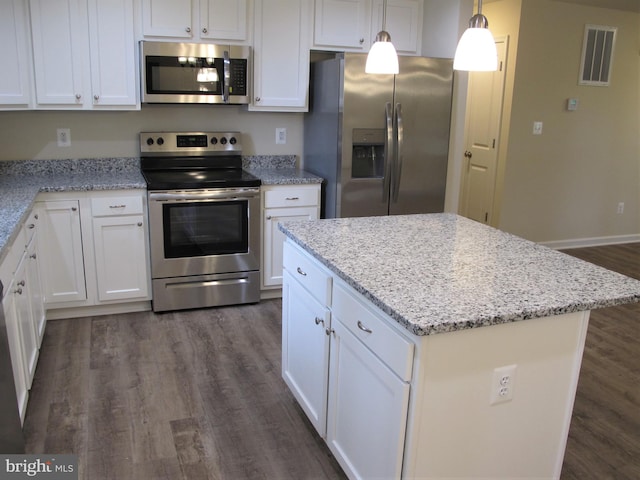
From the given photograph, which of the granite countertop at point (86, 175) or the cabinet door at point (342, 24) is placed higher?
the cabinet door at point (342, 24)

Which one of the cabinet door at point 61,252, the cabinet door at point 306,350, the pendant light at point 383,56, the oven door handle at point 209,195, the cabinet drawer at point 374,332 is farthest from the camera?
the oven door handle at point 209,195

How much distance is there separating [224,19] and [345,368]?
2.67 meters

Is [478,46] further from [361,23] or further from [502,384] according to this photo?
[361,23]

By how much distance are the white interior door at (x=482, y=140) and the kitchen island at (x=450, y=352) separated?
3.37 meters

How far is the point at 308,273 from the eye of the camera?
2.34 meters

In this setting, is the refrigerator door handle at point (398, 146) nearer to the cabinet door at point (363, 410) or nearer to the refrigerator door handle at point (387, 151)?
the refrigerator door handle at point (387, 151)

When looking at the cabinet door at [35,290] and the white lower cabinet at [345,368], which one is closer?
the white lower cabinet at [345,368]

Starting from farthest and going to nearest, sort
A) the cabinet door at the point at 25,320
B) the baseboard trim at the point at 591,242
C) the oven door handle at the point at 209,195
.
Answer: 1. the baseboard trim at the point at 591,242
2. the oven door handle at the point at 209,195
3. the cabinet door at the point at 25,320

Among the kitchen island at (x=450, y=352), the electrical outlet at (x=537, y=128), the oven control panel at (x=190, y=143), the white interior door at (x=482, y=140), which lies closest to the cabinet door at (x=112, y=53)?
the oven control panel at (x=190, y=143)

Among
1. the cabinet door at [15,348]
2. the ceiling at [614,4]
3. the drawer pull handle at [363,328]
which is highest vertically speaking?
the ceiling at [614,4]

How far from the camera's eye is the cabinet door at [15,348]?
90.7 inches

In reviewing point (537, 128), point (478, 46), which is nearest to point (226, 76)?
point (478, 46)

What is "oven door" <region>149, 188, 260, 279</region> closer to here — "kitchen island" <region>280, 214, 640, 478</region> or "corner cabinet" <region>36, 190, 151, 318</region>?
"corner cabinet" <region>36, 190, 151, 318</region>

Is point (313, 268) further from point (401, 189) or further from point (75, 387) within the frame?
point (401, 189)
